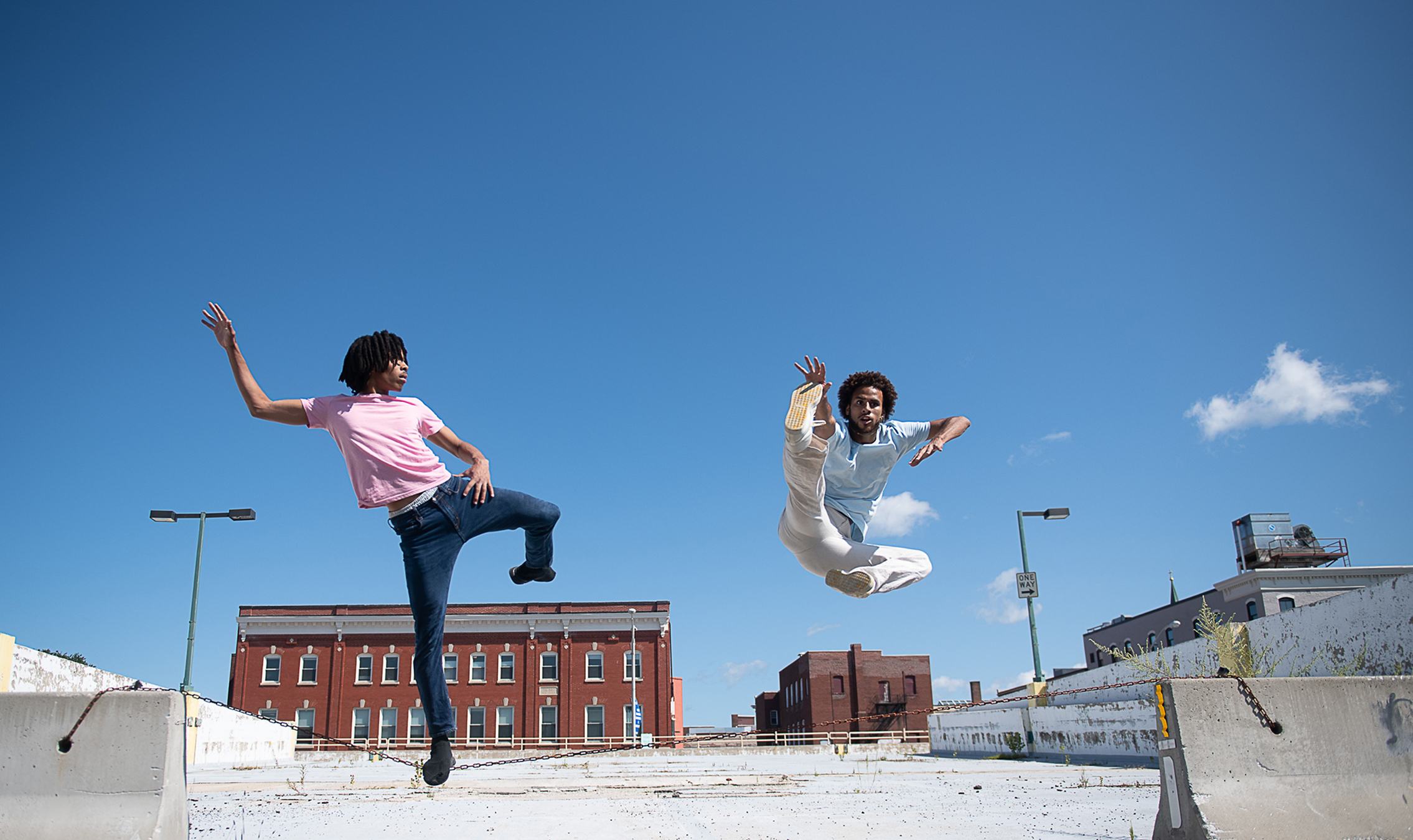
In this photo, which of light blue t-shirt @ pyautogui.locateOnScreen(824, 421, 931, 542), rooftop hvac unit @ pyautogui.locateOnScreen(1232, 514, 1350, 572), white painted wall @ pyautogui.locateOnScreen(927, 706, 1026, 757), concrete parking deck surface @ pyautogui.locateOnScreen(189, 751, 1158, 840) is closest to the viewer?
light blue t-shirt @ pyautogui.locateOnScreen(824, 421, 931, 542)

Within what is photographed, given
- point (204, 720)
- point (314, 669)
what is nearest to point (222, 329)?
point (204, 720)

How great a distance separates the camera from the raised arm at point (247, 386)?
16.3 ft

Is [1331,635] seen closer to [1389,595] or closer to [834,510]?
[1389,595]

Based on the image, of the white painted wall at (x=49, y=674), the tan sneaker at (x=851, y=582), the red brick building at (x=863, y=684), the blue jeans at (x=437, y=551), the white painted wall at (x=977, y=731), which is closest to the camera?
the blue jeans at (x=437, y=551)

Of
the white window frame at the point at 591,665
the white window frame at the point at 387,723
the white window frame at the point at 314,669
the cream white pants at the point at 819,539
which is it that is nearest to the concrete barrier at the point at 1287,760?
the cream white pants at the point at 819,539

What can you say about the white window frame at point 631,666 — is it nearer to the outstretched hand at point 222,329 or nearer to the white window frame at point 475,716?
the white window frame at point 475,716

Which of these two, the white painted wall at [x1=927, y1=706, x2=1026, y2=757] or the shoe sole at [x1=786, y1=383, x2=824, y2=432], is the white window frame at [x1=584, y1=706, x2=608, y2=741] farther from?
the shoe sole at [x1=786, y1=383, x2=824, y2=432]

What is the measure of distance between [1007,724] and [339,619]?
42250 millimetres

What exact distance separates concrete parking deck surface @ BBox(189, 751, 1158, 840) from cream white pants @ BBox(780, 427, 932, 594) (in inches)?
89.9

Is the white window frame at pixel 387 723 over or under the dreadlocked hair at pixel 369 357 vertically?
under

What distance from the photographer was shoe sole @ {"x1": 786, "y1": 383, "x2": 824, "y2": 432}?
5.88 m

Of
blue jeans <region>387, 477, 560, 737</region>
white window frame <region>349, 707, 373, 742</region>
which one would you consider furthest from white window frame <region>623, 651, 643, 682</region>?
blue jeans <region>387, 477, 560, 737</region>

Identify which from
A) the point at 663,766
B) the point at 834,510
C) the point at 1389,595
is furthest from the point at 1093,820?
the point at 663,766

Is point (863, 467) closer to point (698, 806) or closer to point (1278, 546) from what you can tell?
point (698, 806)
